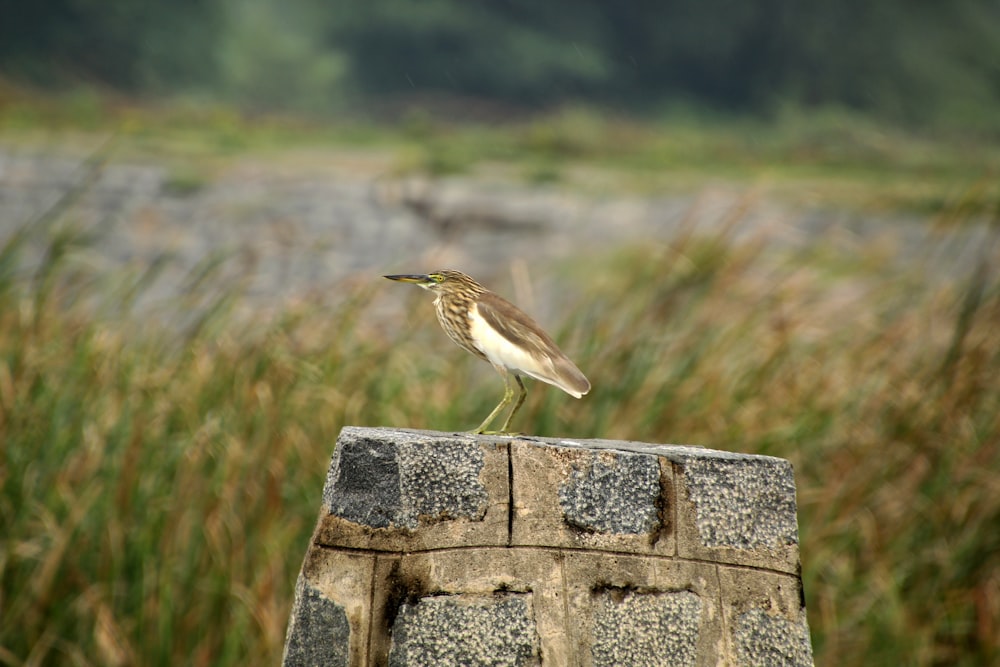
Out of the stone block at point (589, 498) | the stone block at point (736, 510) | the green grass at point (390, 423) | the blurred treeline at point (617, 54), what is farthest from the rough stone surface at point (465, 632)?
the blurred treeline at point (617, 54)

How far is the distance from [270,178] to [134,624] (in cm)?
738

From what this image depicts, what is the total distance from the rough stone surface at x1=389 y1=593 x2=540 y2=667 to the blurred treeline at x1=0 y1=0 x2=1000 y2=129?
11.6 metres

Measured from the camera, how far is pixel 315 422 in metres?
3.85

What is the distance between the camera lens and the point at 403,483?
181 centimetres

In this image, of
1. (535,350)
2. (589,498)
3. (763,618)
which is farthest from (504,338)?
(763,618)

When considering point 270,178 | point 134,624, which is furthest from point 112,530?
point 270,178

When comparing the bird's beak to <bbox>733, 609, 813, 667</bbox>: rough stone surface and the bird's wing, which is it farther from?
<bbox>733, 609, 813, 667</bbox>: rough stone surface

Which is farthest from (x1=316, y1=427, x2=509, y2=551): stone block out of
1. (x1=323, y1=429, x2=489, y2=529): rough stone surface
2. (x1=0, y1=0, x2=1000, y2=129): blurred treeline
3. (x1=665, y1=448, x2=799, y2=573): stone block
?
(x1=0, y1=0, x2=1000, y2=129): blurred treeline

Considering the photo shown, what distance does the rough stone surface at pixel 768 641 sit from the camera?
1894 mm

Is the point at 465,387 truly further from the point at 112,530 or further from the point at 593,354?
the point at 112,530

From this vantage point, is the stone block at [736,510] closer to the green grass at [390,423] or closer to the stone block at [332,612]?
the stone block at [332,612]

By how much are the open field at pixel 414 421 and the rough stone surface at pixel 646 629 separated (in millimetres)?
1563

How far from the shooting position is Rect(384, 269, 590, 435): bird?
6.47ft

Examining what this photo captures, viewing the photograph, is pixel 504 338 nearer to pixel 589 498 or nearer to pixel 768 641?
pixel 589 498
